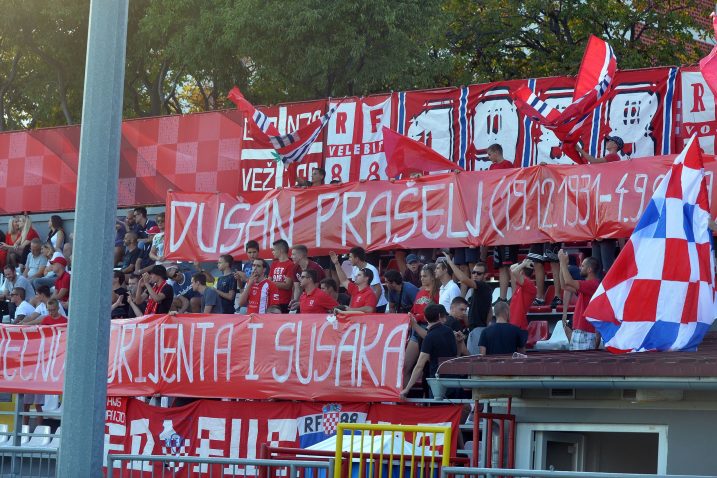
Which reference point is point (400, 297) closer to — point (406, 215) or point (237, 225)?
point (406, 215)

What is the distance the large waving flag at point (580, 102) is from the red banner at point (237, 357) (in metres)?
4.03

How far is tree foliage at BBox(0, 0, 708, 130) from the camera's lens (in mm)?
27297

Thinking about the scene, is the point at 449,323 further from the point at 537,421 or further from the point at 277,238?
the point at 277,238

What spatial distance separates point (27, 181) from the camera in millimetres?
25109

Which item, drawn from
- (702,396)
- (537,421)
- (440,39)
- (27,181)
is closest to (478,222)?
(537,421)

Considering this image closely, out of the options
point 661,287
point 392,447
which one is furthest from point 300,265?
point 392,447

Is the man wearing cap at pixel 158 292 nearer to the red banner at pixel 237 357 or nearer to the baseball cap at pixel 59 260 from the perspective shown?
the red banner at pixel 237 357

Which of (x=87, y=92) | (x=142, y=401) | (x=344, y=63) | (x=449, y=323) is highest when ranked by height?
(x=344, y=63)

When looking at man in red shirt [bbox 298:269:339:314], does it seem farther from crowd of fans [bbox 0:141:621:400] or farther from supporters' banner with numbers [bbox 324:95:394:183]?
supporters' banner with numbers [bbox 324:95:394:183]

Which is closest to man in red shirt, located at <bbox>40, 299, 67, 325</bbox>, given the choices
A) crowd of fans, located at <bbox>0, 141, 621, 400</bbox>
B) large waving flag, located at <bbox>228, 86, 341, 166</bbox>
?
crowd of fans, located at <bbox>0, 141, 621, 400</bbox>

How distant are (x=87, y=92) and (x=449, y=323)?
7.25m

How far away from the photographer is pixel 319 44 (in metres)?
27.3

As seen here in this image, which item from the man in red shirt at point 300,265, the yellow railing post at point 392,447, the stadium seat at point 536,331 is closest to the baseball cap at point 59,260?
the man in red shirt at point 300,265

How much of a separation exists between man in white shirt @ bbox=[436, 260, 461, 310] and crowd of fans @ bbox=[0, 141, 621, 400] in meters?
0.01
